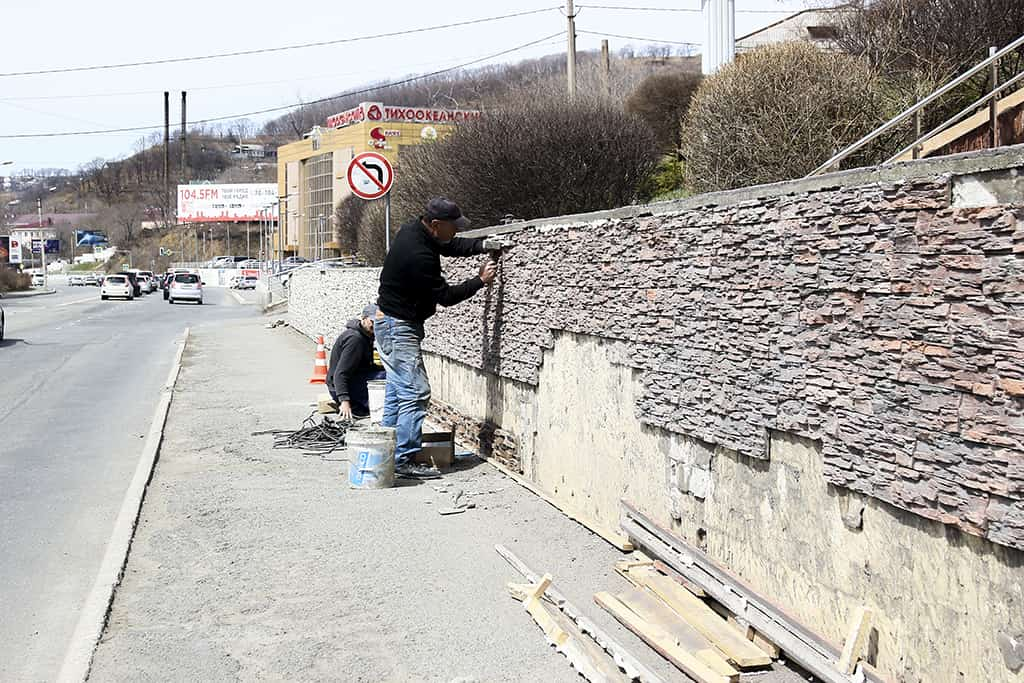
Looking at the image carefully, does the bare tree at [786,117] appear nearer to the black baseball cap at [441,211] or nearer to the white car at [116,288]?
the black baseball cap at [441,211]

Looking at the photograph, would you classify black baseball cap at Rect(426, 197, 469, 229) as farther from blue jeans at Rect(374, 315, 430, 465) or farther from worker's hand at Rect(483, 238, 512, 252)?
blue jeans at Rect(374, 315, 430, 465)

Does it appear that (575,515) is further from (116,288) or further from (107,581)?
(116,288)

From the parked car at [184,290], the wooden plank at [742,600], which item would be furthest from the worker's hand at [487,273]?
the parked car at [184,290]

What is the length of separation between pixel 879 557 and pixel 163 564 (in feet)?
14.6

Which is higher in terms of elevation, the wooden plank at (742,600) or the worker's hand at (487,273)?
the worker's hand at (487,273)

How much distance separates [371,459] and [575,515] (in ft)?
6.60

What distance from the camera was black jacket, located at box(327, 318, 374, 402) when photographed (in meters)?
11.4

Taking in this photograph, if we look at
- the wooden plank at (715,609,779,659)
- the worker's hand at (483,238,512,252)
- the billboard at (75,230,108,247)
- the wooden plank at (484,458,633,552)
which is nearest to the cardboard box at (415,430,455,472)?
the wooden plank at (484,458,633,552)

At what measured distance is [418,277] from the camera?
9117 millimetres

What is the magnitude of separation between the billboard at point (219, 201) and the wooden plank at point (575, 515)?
426 ft

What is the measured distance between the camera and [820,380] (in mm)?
4820

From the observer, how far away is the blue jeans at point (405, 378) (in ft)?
30.3

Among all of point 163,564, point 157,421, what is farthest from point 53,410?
point 163,564

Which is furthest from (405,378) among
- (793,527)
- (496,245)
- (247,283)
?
(247,283)
